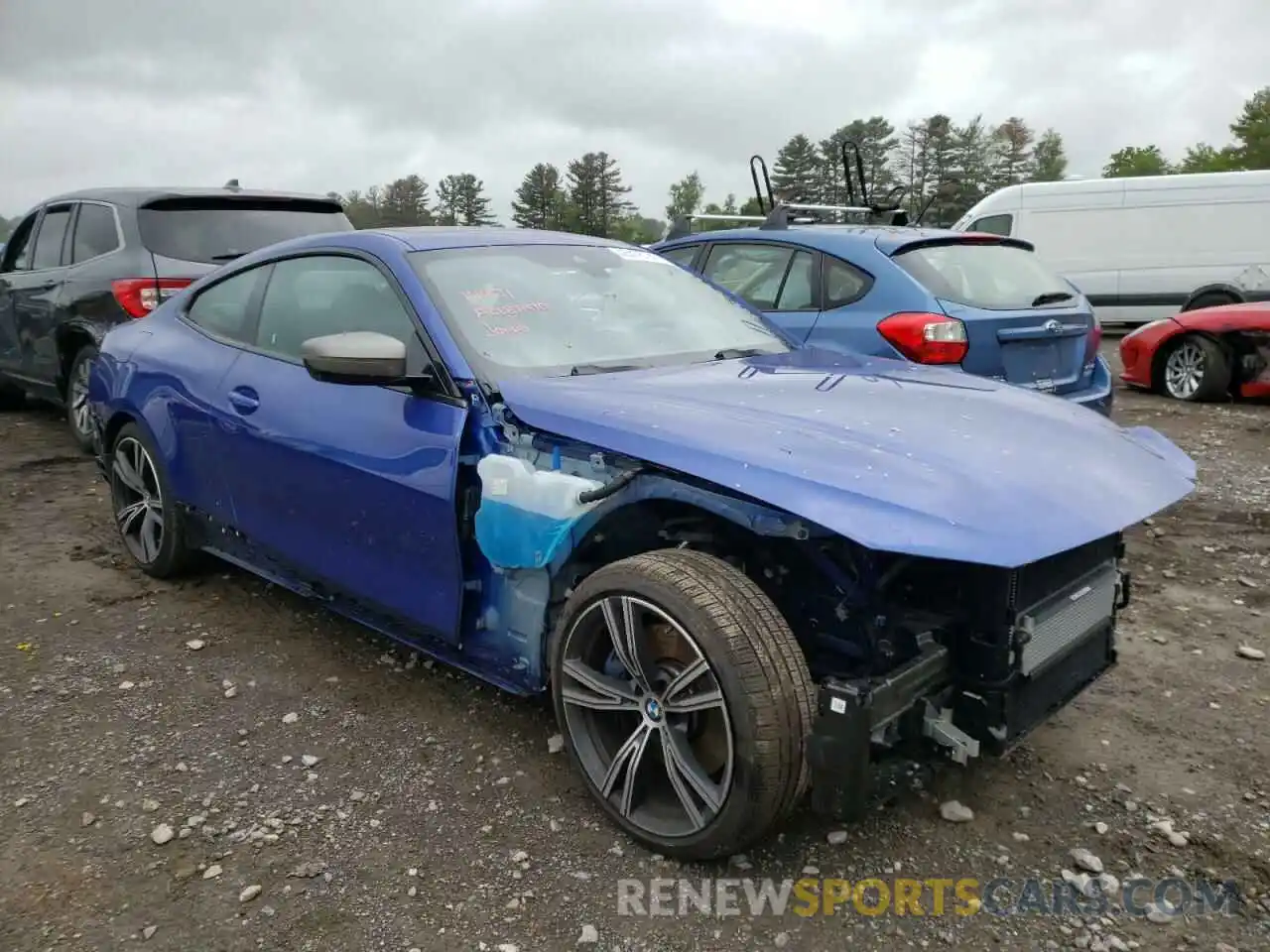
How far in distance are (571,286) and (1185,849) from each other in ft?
7.91

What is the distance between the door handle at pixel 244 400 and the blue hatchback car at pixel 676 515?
2cm

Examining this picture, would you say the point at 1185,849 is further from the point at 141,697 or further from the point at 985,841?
the point at 141,697

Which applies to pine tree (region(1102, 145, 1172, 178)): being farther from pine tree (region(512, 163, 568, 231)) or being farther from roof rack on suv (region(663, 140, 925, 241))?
roof rack on suv (region(663, 140, 925, 241))

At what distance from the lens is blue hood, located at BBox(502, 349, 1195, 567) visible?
202cm

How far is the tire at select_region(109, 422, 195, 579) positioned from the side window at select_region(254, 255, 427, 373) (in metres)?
0.91

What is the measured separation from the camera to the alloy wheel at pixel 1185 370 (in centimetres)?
870

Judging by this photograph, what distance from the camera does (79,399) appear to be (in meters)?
6.63

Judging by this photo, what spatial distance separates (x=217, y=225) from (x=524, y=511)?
4.67 metres

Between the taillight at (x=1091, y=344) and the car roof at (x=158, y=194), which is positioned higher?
the car roof at (x=158, y=194)

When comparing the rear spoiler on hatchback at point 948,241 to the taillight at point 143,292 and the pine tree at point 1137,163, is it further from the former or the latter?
the pine tree at point 1137,163

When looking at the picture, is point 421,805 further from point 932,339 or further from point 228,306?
point 932,339

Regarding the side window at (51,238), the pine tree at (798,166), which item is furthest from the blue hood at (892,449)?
the pine tree at (798,166)

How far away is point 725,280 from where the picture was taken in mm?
→ 6027

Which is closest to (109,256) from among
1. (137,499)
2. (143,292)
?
(143,292)
